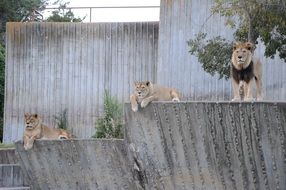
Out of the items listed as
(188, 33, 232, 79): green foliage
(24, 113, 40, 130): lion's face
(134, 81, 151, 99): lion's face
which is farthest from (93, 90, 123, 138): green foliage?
(134, 81, 151, 99): lion's face

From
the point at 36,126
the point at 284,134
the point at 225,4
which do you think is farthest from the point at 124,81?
the point at 284,134

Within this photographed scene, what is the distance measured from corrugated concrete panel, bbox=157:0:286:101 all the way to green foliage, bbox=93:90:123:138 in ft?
3.72

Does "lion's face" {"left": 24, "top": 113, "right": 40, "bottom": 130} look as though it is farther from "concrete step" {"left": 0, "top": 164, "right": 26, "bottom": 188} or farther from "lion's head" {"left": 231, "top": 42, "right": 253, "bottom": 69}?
"lion's head" {"left": 231, "top": 42, "right": 253, "bottom": 69}

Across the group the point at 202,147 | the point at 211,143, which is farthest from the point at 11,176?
the point at 211,143

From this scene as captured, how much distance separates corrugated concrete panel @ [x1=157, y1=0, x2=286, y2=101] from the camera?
15391 mm

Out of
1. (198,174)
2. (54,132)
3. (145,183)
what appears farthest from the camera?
(54,132)

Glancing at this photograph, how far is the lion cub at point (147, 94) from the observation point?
9.03 metres

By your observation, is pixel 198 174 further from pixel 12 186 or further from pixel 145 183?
pixel 12 186

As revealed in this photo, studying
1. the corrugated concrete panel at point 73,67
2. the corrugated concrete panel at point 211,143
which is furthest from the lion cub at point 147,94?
the corrugated concrete panel at point 73,67

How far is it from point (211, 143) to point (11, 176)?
474 cm

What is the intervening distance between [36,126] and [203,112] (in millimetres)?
3548

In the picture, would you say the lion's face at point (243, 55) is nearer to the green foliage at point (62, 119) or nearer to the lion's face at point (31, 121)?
the lion's face at point (31, 121)

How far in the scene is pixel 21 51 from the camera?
1748 cm

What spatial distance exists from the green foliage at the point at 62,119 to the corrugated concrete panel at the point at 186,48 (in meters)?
2.55
